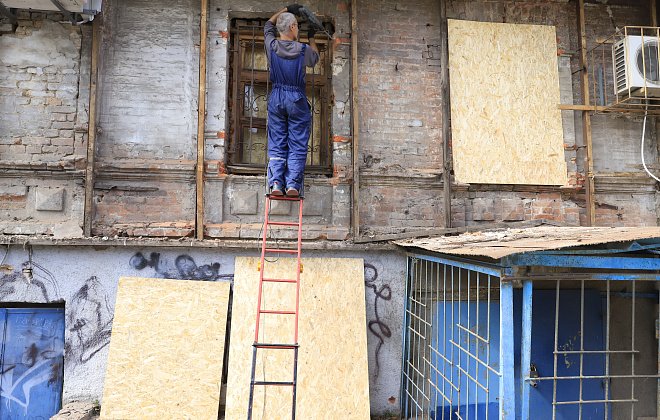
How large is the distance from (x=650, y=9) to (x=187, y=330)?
22.3 ft

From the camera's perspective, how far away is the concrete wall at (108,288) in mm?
4504

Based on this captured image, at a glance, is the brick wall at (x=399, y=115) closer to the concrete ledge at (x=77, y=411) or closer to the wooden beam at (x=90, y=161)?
the wooden beam at (x=90, y=161)

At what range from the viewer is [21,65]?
15.8ft

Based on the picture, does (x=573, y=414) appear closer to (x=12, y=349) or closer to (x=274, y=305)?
(x=274, y=305)

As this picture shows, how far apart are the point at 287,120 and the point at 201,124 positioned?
114cm

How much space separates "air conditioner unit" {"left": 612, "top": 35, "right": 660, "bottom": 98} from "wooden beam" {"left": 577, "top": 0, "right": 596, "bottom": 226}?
361mm

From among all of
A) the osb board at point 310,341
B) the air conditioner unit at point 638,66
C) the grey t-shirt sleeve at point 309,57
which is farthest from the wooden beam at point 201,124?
the air conditioner unit at point 638,66

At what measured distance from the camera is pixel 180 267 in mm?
4703

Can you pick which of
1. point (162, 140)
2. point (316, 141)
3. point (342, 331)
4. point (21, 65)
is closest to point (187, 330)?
point (342, 331)

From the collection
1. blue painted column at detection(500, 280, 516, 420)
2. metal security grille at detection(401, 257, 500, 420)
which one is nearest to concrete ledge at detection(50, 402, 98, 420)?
metal security grille at detection(401, 257, 500, 420)

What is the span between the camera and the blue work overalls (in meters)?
4.21

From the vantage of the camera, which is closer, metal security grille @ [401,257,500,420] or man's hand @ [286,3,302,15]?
man's hand @ [286,3,302,15]

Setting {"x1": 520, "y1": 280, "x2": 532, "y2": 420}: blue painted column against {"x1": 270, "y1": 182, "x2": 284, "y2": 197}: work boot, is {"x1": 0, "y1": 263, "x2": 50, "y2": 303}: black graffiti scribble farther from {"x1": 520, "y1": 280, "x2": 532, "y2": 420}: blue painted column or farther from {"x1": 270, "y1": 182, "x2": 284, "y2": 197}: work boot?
{"x1": 520, "y1": 280, "x2": 532, "y2": 420}: blue painted column

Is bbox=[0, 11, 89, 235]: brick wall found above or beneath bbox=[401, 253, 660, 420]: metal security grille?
above
